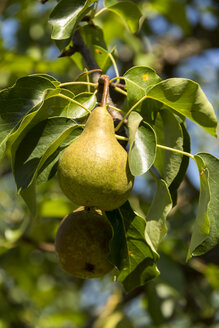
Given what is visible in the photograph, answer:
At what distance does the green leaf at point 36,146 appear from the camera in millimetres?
1057

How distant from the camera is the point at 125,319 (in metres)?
2.63

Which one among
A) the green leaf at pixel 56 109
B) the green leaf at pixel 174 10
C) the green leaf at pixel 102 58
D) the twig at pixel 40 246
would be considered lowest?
the twig at pixel 40 246

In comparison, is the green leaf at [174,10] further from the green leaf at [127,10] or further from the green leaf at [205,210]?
the green leaf at [205,210]

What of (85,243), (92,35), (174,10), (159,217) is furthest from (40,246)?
(174,10)

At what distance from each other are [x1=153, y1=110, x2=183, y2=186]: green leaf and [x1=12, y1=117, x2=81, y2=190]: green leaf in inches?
8.8

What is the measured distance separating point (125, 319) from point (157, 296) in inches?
11.1

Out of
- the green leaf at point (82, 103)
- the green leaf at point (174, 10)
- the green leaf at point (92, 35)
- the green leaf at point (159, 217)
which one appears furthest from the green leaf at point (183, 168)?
the green leaf at point (174, 10)

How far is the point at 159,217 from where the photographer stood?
3.41 feet

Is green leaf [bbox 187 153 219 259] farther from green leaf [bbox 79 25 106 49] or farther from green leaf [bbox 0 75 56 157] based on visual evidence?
green leaf [bbox 79 25 106 49]

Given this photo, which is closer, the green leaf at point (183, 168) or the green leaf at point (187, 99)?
the green leaf at point (187, 99)

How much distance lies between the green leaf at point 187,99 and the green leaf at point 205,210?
8 cm

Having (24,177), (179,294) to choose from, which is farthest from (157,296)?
(24,177)

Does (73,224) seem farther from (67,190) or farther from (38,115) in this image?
(38,115)

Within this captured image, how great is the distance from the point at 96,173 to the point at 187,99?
0.93ft
